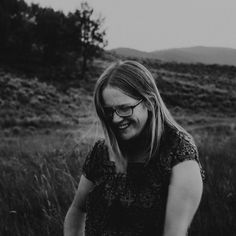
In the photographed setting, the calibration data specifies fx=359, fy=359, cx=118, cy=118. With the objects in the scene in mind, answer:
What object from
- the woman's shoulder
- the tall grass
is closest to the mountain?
the tall grass

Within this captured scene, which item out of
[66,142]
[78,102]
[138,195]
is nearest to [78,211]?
[138,195]

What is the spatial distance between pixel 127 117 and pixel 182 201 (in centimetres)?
42

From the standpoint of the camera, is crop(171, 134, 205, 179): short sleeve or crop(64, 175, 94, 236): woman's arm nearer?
crop(171, 134, 205, 179): short sleeve

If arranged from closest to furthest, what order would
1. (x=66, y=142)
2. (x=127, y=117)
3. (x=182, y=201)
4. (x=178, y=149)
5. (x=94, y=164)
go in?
(x=182, y=201) < (x=178, y=149) < (x=127, y=117) < (x=94, y=164) < (x=66, y=142)

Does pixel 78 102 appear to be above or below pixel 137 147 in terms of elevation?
below

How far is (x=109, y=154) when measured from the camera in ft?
5.35

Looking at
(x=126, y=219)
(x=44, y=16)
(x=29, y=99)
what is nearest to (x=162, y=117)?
(x=126, y=219)

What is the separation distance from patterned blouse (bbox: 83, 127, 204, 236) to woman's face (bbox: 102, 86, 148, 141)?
0.39 ft

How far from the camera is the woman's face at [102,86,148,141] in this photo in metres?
1.49

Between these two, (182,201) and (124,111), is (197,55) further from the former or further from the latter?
(182,201)

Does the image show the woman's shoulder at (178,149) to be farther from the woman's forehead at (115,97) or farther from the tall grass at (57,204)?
the tall grass at (57,204)

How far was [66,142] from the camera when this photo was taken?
927 cm

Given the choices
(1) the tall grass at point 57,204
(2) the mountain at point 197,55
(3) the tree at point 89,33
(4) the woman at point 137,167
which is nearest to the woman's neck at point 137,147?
(4) the woman at point 137,167

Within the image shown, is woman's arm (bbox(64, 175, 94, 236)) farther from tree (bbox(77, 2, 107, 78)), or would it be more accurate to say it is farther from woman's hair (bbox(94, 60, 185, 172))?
tree (bbox(77, 2, 107, 78))
